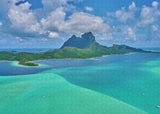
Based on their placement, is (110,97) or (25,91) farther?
(25,91)

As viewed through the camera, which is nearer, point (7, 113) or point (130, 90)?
point (7, 113)

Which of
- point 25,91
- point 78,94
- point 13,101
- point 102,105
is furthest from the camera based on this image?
point 25,91

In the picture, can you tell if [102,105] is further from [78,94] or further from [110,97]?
[78,94]

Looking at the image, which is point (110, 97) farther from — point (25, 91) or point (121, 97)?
point (25, 91)

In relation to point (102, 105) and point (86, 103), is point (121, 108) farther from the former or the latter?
point (86, 103)

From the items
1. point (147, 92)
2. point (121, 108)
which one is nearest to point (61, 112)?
point (121, 108)

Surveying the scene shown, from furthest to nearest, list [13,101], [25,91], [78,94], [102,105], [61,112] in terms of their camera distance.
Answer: [25,91] < [78,94] < [13,101] < [102,105] < [61,112]

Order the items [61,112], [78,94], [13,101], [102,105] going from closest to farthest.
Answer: [61,112]
[102,105]
[13,101]
[78,94]

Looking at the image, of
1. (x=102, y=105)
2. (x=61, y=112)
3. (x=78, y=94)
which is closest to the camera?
(x=61, y=112)

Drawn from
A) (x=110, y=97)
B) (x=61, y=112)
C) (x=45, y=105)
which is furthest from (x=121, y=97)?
(x=45, y=105)
